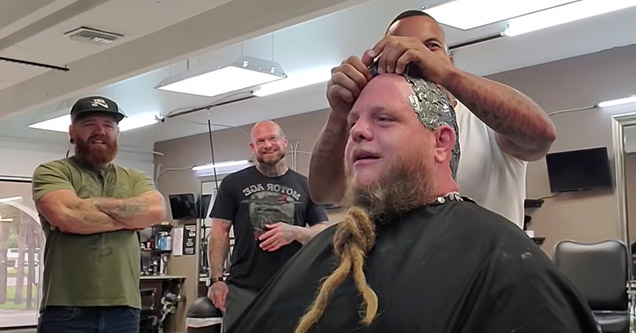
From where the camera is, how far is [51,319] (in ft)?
8.54

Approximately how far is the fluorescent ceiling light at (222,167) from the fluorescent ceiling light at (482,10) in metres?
5.41

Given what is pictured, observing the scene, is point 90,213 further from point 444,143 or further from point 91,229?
point 444,143

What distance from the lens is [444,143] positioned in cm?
132

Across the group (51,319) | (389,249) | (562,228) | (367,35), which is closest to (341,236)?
(389,249)

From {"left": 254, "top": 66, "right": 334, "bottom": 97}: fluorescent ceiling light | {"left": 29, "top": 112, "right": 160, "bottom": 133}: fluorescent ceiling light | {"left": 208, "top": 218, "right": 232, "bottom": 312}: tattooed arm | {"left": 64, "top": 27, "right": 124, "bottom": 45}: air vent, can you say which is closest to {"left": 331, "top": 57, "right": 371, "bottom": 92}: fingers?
{"left": 208, "top": 218, "right": 232, "bottom": 312}: tattooed arm

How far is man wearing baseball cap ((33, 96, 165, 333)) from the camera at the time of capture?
2625 millimetres

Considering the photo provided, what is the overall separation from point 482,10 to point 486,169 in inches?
114

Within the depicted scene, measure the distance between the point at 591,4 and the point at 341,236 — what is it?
368 centimetres

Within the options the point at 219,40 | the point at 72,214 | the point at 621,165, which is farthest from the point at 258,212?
the point at 621,165

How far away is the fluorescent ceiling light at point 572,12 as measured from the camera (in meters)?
4.34

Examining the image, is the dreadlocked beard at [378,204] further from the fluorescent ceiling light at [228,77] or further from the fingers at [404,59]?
the fluorescent ceiling light at [228,77]

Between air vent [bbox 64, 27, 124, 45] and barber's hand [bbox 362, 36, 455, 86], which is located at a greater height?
air vent [bbox 64, 27, 124, 45]

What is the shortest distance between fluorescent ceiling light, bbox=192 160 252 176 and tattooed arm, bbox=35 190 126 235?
6802 mm

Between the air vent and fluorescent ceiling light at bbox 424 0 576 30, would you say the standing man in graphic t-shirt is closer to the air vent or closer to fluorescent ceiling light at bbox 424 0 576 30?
fluorescent ceiling light at bbox 424 0 576 30
